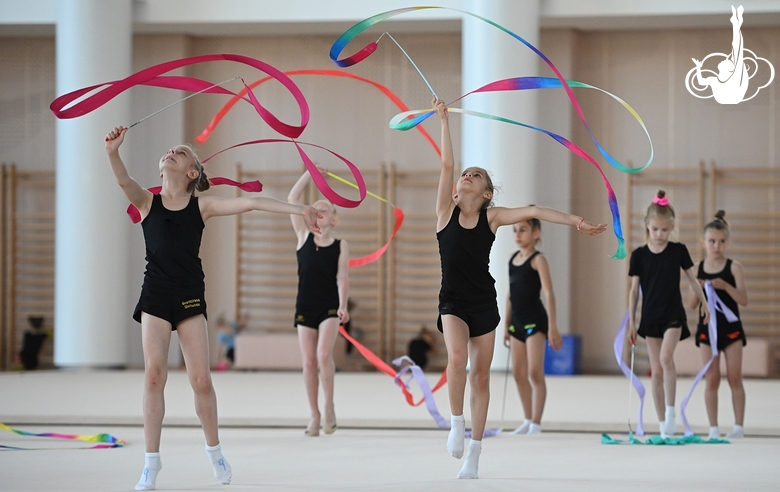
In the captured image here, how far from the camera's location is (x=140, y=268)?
463 inches

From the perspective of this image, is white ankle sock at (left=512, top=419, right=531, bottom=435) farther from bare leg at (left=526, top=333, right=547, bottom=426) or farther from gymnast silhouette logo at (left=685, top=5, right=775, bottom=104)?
gymnast silhouette logo at (left=685, top=5, right=775, bottom=104)

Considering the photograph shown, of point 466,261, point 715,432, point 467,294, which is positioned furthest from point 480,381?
point 715,432

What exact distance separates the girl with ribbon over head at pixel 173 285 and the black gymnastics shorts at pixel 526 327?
95.5 inches

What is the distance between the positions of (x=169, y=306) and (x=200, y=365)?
0.28 meters

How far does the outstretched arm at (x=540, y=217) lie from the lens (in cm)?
375

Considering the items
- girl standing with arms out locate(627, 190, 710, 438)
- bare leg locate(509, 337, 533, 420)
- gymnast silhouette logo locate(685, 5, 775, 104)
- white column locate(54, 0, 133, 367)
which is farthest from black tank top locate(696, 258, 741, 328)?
white column locate(54, 0, 133, 367)

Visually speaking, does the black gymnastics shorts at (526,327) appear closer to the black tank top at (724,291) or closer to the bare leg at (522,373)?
the bare leg at (522,373)

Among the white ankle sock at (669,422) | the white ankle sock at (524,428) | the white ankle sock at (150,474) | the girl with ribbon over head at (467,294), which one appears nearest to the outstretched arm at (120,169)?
the white ankle sock at (150,474)

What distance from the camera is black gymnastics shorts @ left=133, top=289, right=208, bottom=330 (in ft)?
12.1

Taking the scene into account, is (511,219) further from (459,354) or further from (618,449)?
(618,449)

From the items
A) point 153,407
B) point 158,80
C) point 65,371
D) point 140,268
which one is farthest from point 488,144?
point 153,407

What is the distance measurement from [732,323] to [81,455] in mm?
3921

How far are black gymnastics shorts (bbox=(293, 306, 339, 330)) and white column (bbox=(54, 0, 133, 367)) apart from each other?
5727mm

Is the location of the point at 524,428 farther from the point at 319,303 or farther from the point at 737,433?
the point at 319,303
